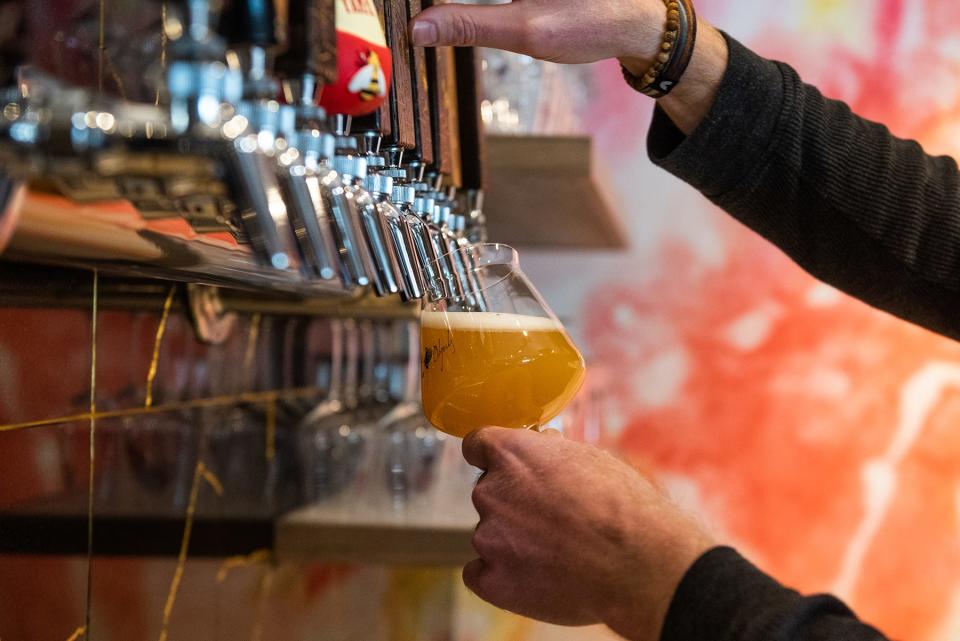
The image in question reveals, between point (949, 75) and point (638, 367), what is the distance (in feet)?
4.99

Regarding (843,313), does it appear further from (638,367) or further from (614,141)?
(614,141)

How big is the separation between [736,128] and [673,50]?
0.16 m

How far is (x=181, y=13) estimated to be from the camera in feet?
1.98

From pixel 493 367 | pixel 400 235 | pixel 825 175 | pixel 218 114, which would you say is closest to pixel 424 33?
pixel 400 235

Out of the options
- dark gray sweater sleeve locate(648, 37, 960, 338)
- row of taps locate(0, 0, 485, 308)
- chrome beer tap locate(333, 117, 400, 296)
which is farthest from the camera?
dark gray sweater sleeve locate(648, 37, 960, 338)

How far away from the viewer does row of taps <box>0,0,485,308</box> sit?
1.90ft

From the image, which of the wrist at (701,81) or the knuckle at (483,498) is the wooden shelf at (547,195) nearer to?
the wrist at (701,81)

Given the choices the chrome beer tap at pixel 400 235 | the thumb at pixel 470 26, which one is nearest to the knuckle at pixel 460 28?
the thumb at pixel 470 26

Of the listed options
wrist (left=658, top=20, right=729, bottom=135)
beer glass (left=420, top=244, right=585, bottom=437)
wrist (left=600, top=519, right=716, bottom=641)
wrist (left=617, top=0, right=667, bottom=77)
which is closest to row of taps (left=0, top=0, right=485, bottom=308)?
beer glass (left=420, top=244, right=585, bottom=437)

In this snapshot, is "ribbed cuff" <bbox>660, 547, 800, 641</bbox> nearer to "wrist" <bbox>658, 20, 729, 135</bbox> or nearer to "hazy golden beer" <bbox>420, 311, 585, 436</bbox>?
"hazy golden beer" <bbox>420, 311, 585, 436</bbox>

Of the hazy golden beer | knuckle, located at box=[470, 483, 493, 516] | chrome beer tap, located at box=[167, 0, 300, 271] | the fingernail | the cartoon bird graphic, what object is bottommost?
knuckle, located at box=[470, 483, 493, 516]

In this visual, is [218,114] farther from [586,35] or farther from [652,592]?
[586,35]

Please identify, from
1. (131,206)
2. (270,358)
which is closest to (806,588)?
(270,358)

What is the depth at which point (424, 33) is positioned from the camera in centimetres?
104
